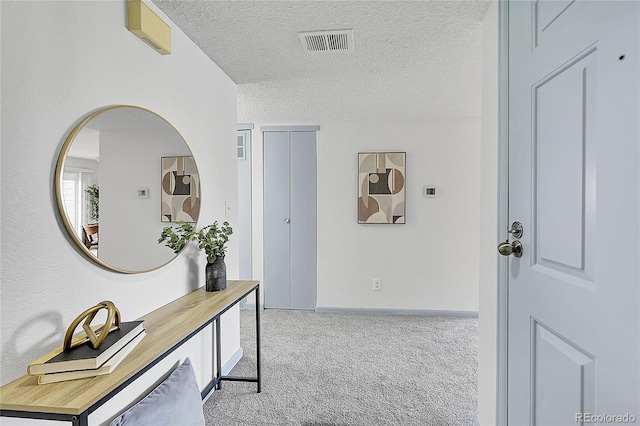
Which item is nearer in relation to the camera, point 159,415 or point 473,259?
point 159,415

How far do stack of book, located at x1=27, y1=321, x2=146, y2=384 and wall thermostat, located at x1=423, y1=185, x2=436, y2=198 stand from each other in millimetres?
3395

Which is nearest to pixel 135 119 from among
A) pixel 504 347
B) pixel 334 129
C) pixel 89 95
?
pixel 89 95

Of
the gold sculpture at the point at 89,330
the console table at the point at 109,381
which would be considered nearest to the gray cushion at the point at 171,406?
the console table at the point at 109,381

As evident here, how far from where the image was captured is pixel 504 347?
4.83 ft

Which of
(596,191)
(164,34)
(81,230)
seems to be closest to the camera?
(596,191)

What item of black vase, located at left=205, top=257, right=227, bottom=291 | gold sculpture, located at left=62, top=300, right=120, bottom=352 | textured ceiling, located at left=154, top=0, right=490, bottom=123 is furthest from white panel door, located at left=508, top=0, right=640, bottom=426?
black vase, located at left=205, top=257, right=227, bottom=291

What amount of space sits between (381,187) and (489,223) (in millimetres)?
2347

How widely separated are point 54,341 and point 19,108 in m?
0.73

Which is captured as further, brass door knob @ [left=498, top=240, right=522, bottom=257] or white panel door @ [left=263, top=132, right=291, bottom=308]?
white panel door @ [left=263, top=132, right=291, bottom=308]

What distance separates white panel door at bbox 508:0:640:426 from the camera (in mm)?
799

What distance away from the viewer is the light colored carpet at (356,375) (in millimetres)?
2049

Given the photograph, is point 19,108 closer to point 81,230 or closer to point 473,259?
point 81,230

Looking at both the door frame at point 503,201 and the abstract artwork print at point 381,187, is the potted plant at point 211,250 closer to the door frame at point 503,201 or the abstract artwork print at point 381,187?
the door frame at point 503,201

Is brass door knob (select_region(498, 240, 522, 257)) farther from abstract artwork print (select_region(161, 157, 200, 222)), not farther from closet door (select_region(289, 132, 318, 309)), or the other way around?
closet door (select_region(289, 132, 318, 309))
